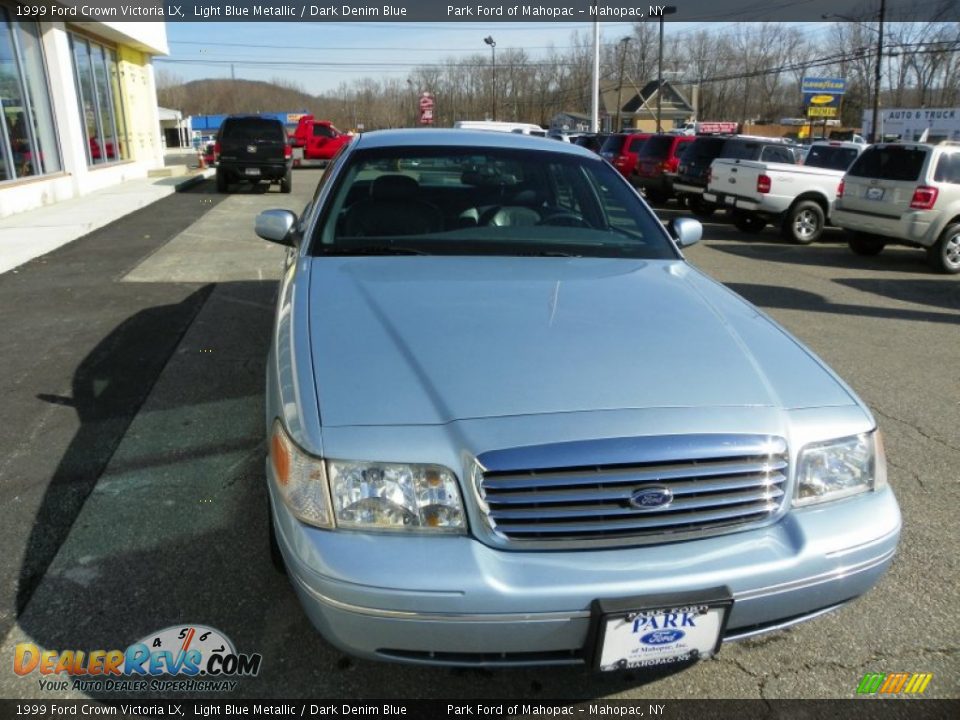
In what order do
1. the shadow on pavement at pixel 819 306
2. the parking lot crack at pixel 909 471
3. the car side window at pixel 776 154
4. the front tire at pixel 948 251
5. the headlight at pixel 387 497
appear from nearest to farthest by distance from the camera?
the headlight at pixel 387 497 < the parking lot crack at pixel 909 471 < the shadow on pavement at pixel 819 306 < the front tire at pixel 948 251 < the car side window at pixel 776 154

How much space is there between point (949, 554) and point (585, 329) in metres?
Result: 1.97

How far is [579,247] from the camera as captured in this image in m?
3.47

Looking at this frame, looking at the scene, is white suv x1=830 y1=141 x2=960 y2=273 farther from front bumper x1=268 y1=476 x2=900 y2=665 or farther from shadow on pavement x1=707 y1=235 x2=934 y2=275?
front bumper x1=268 y1=476 x2=900 y2=665

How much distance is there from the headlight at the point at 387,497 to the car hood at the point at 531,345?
13cm

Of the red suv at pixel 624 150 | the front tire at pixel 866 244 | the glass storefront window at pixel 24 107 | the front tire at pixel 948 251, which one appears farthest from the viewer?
the red suv at pixel 624 150

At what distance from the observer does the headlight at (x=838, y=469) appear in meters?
2.11

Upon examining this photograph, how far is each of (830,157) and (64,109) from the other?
15802 mm

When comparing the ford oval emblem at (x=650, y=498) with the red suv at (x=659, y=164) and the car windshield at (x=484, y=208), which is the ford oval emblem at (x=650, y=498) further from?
the red suv at (x=659, y=164)

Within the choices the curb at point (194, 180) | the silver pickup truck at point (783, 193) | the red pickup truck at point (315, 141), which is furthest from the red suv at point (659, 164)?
the red pickup truck at point (315, 141)

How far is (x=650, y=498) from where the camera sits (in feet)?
6.34

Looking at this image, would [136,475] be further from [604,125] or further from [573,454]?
[604,125]

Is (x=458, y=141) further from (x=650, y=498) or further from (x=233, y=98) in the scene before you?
(x=233, y=98)

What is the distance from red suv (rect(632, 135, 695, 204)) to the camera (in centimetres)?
1689

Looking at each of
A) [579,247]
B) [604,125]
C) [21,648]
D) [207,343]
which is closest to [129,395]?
[207,343]
